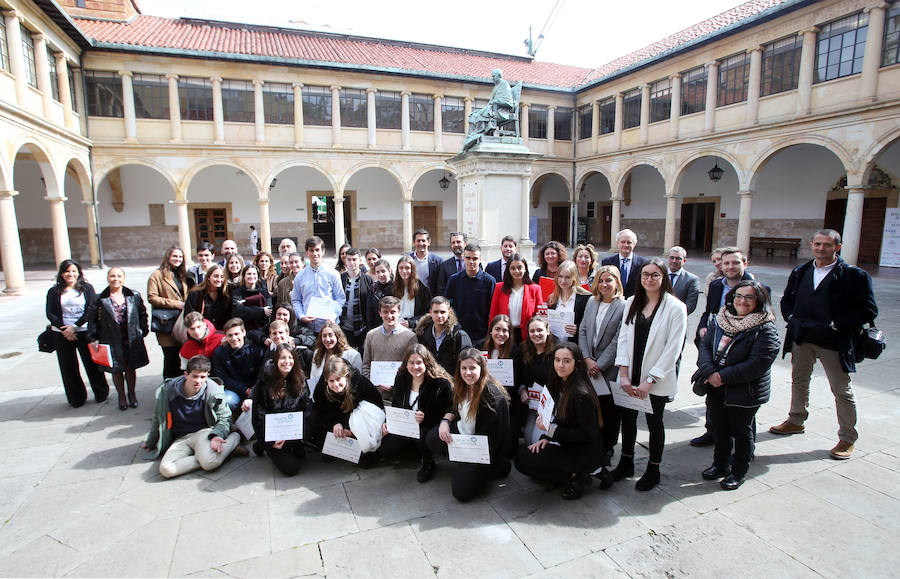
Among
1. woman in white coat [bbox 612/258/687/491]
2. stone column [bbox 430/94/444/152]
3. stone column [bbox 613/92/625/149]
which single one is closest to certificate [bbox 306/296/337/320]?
woman in white coat [bbox 612/258/687/491]

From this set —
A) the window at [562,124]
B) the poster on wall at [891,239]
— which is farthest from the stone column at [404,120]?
the poster on wall at [891,239]

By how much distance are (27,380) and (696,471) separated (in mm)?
7452

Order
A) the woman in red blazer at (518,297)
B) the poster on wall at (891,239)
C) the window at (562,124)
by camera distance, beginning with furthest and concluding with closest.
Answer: the window at (562,124) < the poster on wall at (891,239) < the woman in red blazer at (518,297)

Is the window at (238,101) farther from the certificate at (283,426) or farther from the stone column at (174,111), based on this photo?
the certificate at (283,426)

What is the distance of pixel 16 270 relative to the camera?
40.4 ft

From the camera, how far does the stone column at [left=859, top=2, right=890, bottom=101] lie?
13.0 meters

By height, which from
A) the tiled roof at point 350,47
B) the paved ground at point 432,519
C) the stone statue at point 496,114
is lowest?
the paved ground at point 432,519

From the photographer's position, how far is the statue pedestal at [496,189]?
9.12 metres

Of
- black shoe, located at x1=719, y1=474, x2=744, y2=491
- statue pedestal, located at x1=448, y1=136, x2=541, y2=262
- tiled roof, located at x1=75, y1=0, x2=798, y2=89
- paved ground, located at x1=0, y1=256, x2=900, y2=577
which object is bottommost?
paved ground, located at x1=0, y1=256, x2=900, y2=577

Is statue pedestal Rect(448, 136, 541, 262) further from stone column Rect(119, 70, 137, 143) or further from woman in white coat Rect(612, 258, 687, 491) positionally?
stone column Rect(119, 70, 137, 143)

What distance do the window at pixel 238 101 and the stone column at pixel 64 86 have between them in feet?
15.7

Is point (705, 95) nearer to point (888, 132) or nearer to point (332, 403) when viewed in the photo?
point (888, 132)

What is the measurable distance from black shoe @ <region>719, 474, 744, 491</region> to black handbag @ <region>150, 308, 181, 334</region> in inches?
205

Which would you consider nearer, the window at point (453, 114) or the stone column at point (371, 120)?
the stone column at point (371, 120)
